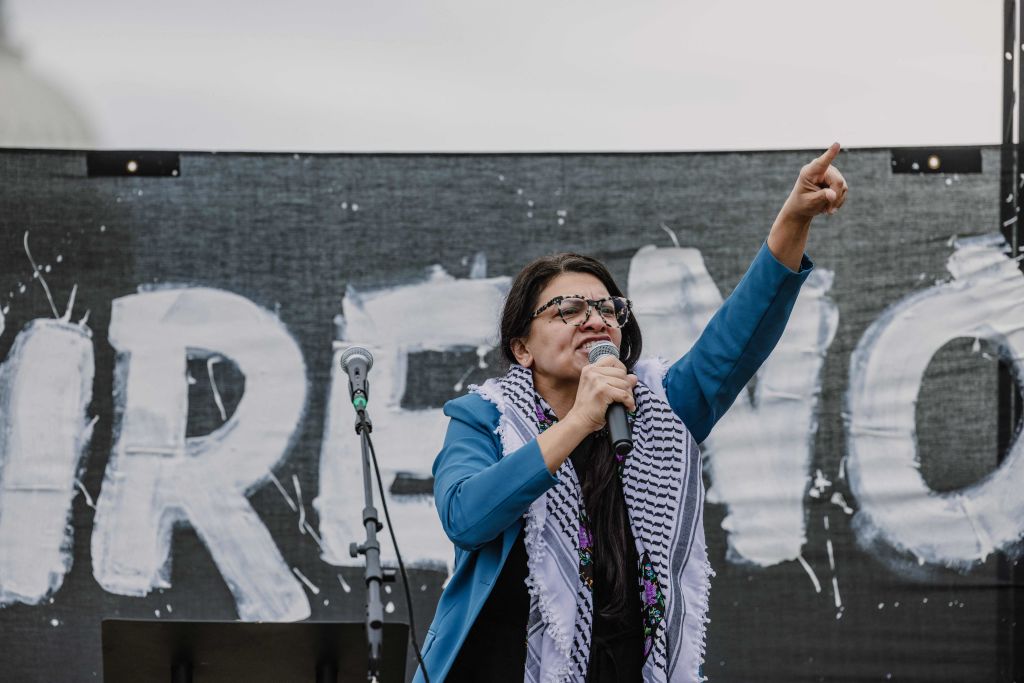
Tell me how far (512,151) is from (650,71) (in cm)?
51

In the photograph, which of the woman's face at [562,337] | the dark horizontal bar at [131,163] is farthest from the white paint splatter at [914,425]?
the dark horizontal bar at [131,163]

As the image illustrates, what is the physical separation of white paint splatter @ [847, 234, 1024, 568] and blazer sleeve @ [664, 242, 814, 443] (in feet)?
4.89

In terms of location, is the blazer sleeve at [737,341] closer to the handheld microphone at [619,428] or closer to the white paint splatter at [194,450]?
the handheld microphone at [619,428]

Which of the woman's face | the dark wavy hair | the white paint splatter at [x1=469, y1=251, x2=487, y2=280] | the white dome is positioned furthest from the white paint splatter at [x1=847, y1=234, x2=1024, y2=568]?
the white dome

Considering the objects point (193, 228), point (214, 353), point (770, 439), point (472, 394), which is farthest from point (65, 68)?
point (770, 439)

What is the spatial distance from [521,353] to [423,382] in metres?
1.30

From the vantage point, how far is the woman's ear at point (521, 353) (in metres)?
2.28

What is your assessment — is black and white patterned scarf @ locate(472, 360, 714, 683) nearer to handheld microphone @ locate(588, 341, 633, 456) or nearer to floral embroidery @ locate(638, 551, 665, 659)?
floral embroidery @ locate(638, 551, 665, 659)

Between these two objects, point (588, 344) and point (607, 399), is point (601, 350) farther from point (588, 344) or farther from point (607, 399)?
point (607, 399)

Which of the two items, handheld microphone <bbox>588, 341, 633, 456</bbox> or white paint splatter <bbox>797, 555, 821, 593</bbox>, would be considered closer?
handheld microphone <bbox>588, 341, 633, 456</bbox>

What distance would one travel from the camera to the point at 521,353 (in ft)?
7.54

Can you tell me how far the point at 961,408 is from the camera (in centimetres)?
354

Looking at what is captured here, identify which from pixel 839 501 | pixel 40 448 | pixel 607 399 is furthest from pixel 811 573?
pixel 40 448

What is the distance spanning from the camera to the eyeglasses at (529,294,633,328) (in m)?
2.15
